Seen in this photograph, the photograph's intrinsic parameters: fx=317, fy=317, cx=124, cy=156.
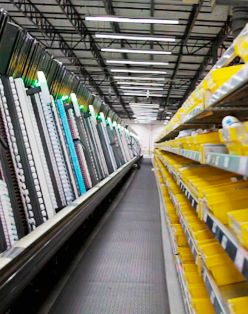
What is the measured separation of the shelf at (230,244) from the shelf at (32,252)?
1.01m

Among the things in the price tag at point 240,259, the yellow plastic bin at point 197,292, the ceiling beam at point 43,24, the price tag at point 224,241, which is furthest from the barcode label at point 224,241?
the ceiling beam at point 43,24

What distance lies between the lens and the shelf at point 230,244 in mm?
948

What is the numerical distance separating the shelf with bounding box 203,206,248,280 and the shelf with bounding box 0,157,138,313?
101 cm

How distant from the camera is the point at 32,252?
6.18ft

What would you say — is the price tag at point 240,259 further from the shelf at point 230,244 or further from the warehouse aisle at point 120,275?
the warehouse aisle at point 120,275

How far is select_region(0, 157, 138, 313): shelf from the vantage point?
1541mm

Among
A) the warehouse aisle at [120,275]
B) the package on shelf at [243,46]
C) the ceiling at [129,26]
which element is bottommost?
the warehouse aisle at [120,275]

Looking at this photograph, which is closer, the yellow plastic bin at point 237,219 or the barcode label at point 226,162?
the yellow plastic bin at point 237,219

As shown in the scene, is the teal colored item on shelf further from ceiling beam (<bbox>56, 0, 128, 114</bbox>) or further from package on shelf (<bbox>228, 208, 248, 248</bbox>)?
ceiling beam (<bbox>56, 0, 128, 114</bbox>)

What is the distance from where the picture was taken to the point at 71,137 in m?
3.83

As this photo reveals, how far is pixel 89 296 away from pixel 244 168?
1965mm

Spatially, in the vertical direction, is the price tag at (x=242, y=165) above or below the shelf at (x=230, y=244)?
above

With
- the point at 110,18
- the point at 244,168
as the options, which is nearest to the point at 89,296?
the point at 244,168

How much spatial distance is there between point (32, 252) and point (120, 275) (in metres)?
1.27
